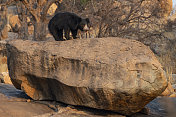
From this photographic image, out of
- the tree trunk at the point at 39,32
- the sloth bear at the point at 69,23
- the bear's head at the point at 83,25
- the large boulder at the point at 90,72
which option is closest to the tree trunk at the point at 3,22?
the tree trunk at the point at 39,32

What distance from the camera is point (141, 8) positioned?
29.2 ft

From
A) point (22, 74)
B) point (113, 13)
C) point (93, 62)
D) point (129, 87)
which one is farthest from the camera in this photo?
point (113, 13)

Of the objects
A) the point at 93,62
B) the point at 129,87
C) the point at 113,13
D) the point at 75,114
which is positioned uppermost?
the point at 113,13

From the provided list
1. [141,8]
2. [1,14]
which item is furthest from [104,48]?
[1,14]

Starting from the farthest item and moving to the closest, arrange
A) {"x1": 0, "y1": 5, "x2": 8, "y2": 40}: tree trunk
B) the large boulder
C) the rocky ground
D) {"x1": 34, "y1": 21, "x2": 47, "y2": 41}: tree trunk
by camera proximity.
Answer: {"x1": 0, "y1": 5, "x2": 8, "y2": 40}: tree trunk
{"x1": 34, "y1": 21, "x2": 47, "y2": 41}: tree trunk
the rocky ground
the large boulder

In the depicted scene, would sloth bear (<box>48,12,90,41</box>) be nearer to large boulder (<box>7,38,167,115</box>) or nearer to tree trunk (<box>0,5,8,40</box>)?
large boulder (<box>7,38,167,115</box>)

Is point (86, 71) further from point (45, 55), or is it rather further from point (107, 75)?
point (45, 55)

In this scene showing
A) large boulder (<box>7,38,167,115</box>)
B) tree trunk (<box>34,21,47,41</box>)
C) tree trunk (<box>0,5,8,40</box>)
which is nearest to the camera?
large boulder (<box>7,38,167,115</box>)

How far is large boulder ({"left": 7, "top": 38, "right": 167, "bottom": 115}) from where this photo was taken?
3.55 meters

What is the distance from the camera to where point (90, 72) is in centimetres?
376

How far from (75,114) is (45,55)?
111 centimetres

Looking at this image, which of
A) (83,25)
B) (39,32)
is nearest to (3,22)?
(39,32)

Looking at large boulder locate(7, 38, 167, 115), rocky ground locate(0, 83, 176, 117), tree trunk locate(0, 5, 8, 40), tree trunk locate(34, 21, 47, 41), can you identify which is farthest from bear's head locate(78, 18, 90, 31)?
tree trunk locate(0, 5, 8, 40)

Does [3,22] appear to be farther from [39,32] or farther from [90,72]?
[90,72]
